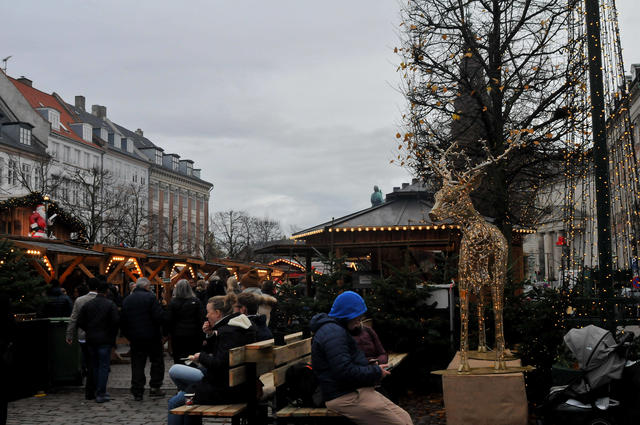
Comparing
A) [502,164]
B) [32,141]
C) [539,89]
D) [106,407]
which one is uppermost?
[32,141]

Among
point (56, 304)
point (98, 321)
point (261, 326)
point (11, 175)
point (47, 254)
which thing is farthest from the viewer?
point (11, 175)

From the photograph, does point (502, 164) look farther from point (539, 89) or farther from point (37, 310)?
point (37, 310)

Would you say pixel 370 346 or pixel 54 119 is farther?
pixel 54 119

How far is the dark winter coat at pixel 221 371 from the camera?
23.2ft

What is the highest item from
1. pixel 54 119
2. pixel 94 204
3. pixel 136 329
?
pixel 54 119

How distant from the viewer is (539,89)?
18.3m

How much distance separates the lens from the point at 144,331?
11.8 meters

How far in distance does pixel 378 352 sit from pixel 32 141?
5590 cm

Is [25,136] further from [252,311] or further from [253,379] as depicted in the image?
[253,379]

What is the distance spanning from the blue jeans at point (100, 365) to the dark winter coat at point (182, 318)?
1.10 meters

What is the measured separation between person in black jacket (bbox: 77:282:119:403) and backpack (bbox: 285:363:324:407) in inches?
205

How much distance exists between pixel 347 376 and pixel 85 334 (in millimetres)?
7031

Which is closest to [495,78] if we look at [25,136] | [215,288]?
[215,288]

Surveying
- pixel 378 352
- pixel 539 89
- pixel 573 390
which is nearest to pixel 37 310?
pixel 378 352
